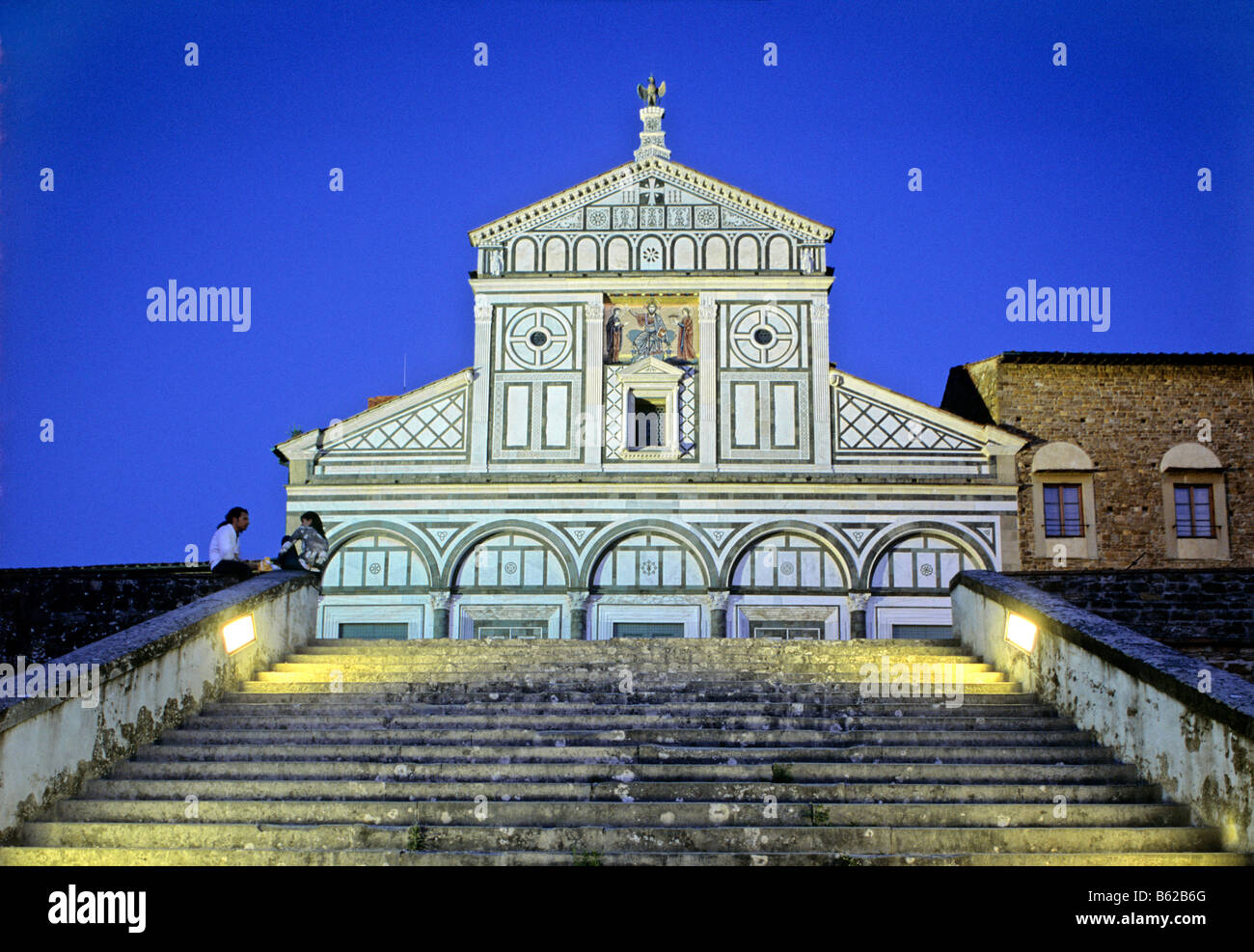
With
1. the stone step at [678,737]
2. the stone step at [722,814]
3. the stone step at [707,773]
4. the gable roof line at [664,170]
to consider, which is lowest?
the stone step at [722,814]

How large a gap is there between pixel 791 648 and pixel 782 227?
51.9 ft

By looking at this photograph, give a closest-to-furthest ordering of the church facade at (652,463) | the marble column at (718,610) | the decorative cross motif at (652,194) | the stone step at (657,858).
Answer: the stone step at (657,858), the marble column at (718,610), the church facade at (652,463), the decorative cross motif at (652,194)

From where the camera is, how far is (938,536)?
2469 cm

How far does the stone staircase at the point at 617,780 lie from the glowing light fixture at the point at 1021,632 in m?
0.37

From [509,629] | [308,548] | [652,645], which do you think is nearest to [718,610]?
[509,629]

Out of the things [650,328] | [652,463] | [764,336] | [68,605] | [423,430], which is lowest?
[68,605]

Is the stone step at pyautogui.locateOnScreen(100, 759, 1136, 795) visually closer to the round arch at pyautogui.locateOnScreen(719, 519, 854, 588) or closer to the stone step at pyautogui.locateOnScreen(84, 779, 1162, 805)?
the stone step at pyautogui.locateOnScreen(84, 779, 1162, 805)

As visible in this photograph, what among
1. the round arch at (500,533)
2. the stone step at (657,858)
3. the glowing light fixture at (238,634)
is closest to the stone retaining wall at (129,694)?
the glowing light fixture at (238,634)

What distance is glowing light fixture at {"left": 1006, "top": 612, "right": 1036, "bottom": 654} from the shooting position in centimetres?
1114

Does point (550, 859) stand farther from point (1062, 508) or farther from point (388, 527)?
point (1062, 508)

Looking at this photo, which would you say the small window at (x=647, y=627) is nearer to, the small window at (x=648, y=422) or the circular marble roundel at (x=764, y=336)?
the small window at (x=648, y=422)

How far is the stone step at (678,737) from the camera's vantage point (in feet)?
32.2

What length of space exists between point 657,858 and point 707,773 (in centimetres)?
133

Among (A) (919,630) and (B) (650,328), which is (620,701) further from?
(B) (650,328)
